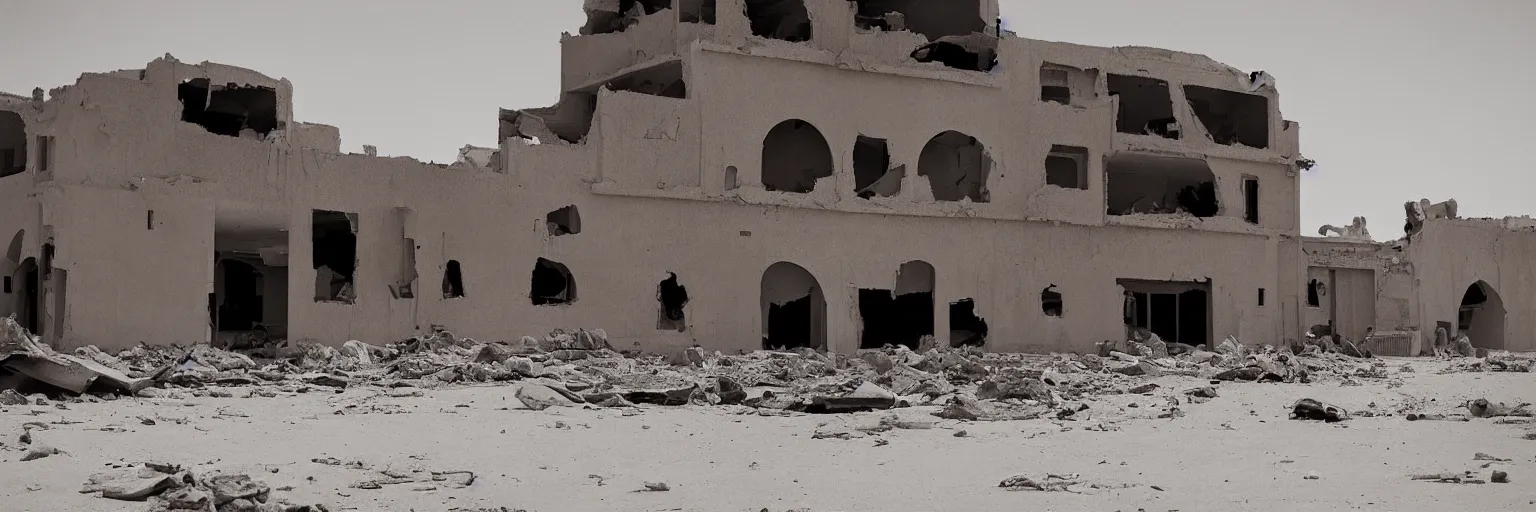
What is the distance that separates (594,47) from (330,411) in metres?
14.7

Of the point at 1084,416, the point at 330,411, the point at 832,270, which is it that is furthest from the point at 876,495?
the point at 832,270

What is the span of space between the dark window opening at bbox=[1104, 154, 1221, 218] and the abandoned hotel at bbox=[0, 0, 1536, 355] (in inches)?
2.9

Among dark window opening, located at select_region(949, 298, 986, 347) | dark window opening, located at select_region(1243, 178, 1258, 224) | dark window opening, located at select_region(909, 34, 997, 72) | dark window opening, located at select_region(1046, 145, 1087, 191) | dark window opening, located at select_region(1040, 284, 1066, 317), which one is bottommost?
dark window opening, located at select_region(949, 298, 986, 347)

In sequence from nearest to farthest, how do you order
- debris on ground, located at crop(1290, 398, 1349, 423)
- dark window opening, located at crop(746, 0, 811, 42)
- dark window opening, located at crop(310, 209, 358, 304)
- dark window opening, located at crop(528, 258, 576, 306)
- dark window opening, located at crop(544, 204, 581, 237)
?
debris on ground, located at crop(1290, 398, 1349, 423) < dark window opening, located at crop(544, 204, 581, 237) < dark window opening, located at crop(528, 258, 576, 306) < dark window opening, located at crop(310, 209, 358, 304) < dark window opening, located at crop(746, 0, 811, 42)

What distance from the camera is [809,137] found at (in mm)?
27094

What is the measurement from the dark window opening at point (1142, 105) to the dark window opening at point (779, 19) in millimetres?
7065

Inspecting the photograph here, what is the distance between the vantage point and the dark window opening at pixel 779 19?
89.6ft

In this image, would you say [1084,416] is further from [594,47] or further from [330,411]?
[594,47]

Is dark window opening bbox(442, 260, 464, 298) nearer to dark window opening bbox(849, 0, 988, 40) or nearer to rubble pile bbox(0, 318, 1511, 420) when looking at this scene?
rubble pile bbox(0, 318, 1511, 420)

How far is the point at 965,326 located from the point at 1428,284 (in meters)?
11.5

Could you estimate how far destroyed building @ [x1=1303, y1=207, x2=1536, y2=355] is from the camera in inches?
1198

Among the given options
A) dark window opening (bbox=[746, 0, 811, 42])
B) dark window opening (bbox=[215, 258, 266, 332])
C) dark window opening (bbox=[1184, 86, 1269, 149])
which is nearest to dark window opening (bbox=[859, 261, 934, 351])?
dark window opening (bbox=[746, 0, 811, 42])

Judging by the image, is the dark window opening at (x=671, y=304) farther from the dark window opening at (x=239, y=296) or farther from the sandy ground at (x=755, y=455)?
the sandy ground at (x=755, y=455)

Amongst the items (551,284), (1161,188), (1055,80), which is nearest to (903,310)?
(1055,80)
